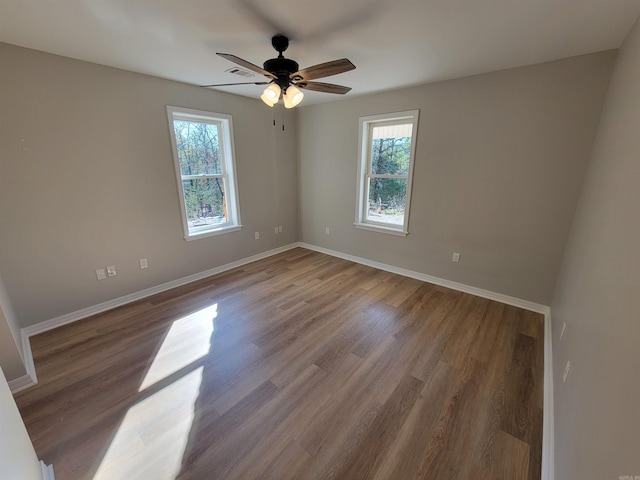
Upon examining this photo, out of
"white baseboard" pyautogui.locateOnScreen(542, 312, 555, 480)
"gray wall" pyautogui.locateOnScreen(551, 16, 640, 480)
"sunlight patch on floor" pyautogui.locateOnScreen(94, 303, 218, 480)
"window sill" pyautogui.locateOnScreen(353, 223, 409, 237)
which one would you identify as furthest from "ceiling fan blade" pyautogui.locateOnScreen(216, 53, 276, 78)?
"white baseboard" pyautogui.locateOnScreen(542, 312, 555, 480)

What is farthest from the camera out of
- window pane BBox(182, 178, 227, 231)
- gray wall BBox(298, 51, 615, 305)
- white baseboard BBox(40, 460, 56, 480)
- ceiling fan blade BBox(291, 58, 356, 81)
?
window pane BBox(182, 178, 227, 231)

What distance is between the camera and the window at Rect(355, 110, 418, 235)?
3.42 meters

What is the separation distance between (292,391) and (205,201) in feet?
9.15

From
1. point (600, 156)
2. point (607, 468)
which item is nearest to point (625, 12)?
point (600, 156)

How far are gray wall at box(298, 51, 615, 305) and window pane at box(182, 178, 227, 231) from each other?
2030mm

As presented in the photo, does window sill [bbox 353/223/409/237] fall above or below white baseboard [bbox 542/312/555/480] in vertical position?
above

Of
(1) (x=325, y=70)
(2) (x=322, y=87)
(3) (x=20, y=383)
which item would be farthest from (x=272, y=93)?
(3) (x=20, y=383)

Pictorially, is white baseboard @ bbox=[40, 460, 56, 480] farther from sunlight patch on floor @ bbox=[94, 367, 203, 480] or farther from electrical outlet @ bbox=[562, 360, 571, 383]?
electrical outlet @ bbox=[562, 360, 571, 383]

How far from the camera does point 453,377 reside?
192 cm

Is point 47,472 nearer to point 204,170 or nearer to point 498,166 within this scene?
point 204,170

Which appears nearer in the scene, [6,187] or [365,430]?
[365,430]

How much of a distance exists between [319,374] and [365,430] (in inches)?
20.0

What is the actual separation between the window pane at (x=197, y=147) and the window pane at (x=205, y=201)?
5.9 inches

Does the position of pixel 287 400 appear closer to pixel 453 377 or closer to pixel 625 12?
pixel 453 377
